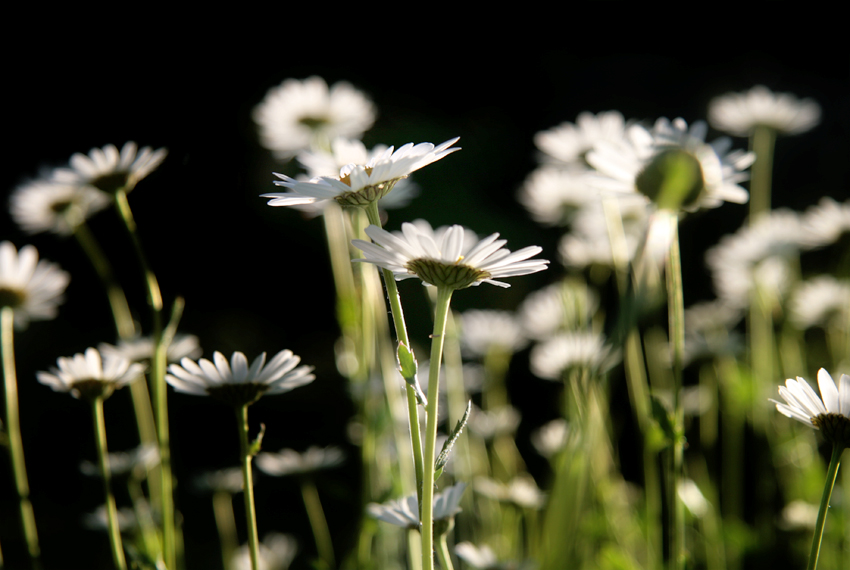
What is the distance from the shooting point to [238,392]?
0.46 m

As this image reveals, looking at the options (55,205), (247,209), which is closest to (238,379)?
(55,205)

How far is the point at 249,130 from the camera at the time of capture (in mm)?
3012

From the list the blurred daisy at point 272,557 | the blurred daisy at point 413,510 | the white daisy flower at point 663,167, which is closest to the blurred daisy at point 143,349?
the blurred daisy at point 272,557

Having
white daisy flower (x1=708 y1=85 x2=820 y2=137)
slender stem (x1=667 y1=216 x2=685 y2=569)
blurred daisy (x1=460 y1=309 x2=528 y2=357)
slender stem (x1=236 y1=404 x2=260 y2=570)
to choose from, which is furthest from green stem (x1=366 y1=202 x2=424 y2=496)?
white daisy flower (x1=708 y1=85 x2=820 y2=137)

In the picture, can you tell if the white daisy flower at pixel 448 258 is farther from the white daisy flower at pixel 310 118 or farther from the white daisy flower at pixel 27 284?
the white daisy flower at pixel 310 118

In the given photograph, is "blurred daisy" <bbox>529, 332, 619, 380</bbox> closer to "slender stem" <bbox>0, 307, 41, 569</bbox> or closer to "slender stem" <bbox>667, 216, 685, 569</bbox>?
"slender stem" <bbox>667, 216, 685, 569</bbox>

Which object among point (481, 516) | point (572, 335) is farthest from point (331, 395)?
point (572, 335)

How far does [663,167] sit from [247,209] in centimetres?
254

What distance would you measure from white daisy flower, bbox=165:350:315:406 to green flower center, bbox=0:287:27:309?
34 centimetres

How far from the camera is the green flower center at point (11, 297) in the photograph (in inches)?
27.0

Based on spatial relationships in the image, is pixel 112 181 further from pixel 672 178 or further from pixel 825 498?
pixel 825 498

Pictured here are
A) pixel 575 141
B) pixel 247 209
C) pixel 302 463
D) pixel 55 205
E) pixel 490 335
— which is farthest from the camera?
pixel 247 209

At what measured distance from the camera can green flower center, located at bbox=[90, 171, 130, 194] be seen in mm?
601

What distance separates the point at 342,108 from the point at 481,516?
714 mm
